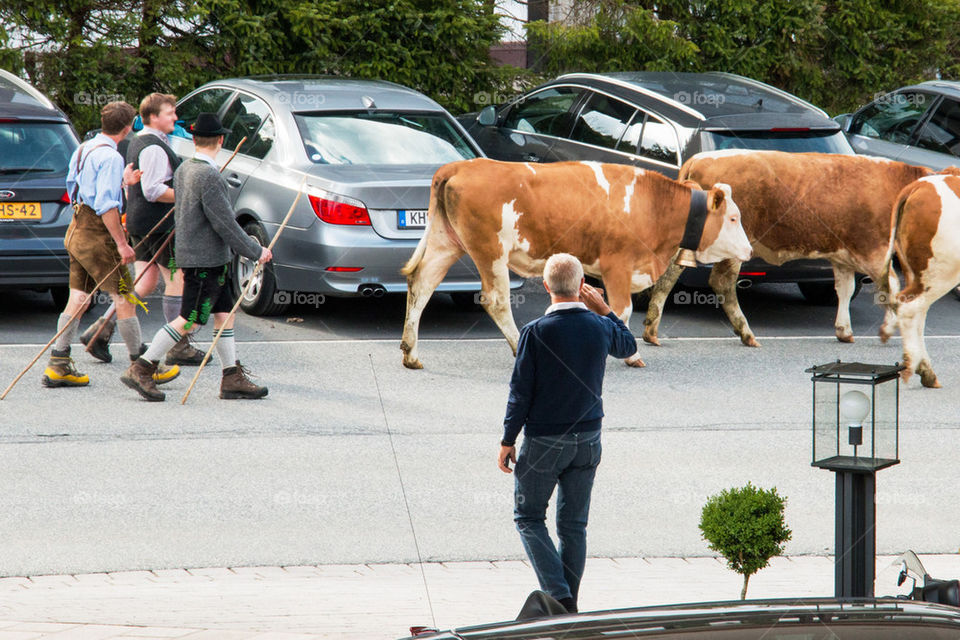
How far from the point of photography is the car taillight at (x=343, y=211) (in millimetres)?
10469

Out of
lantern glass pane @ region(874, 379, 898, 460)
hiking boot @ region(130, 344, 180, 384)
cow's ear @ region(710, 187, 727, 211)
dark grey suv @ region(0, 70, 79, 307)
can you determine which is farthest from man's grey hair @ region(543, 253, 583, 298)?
dark grey suv @ region(0, 70, 79, 307)

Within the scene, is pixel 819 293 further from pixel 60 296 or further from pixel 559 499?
pixel 559 499

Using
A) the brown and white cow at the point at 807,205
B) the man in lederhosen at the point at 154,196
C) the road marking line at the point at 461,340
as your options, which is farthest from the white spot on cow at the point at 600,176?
the man in lederhosen at the point at 154,196

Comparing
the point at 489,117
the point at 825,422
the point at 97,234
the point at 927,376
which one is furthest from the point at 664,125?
the point at 825,422

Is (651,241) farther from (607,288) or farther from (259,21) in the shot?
(259,21)

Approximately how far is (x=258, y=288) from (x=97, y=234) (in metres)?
2.66

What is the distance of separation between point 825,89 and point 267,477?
13.2 m

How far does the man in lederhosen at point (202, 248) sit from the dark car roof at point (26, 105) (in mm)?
3006

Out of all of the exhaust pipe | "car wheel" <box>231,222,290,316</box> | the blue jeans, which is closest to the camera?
the blue jeans

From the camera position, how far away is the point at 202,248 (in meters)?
8.60

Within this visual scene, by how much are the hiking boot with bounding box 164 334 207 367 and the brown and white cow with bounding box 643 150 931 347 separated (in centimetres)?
382

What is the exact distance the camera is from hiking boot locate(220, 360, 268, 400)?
29.6 ft

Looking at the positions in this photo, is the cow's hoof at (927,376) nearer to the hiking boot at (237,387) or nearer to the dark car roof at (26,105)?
the hiking boot at (237,387)

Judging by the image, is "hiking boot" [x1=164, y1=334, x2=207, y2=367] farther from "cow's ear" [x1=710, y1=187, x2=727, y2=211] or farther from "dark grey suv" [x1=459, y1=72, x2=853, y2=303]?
"dark grey suv" [x1=459, y1=72, x2=853, y2=303]
